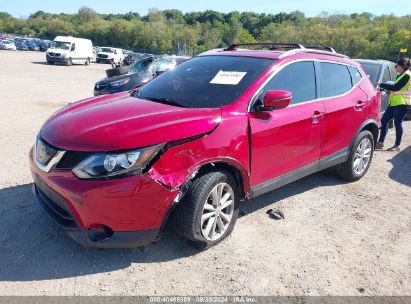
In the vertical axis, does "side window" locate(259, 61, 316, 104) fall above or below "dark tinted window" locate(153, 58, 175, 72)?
above

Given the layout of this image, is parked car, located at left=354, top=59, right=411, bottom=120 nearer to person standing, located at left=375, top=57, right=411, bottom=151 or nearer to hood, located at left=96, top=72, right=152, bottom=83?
person standing, located at left=375, top=57, right=411, bottom=151

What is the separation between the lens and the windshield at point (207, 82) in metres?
3.51

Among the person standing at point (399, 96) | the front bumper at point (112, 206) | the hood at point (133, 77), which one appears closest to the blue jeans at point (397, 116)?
the person standing at point (399, 96)

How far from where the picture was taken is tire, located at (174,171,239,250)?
9.94ft

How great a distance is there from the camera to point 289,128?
3727 millimetres

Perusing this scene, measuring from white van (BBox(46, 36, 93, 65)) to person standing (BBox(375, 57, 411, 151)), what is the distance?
2780 cm

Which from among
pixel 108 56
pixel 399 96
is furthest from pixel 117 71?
pixel 108 56

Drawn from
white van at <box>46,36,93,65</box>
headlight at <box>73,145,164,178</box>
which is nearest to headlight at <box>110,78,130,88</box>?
headlight at <box>73,145,164,178</box>

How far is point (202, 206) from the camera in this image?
307 cm

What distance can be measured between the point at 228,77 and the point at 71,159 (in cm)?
176

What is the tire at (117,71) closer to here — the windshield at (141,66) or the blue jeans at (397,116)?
the windshield at (141,66)

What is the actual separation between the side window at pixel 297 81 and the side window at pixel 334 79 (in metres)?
0.22

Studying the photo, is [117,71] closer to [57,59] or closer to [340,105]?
[340,105]

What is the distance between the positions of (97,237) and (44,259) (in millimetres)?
644
